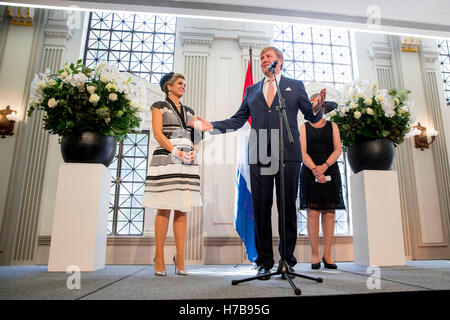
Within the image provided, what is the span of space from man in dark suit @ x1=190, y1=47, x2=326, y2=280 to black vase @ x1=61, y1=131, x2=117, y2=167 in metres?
1.01

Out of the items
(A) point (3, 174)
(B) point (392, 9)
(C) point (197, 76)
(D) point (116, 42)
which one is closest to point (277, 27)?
(C) point (197, 76)

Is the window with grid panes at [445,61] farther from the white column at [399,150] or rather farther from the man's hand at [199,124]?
the man's hand at [199,124]

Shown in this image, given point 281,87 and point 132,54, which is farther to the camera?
point 132,54

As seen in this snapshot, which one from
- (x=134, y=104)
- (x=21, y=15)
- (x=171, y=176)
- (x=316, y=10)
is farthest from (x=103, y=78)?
(x=21, y=15)

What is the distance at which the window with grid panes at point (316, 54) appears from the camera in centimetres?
602

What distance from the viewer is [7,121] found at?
4855mm

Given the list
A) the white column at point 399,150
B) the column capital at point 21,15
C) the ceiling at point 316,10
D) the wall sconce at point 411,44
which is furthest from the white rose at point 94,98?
the wall sconce at point 411,44

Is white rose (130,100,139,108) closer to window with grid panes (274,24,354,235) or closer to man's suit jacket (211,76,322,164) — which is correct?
man's suit jacket (211,76,322,164)

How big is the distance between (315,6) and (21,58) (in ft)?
14.7

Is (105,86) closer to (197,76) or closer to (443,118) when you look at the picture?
(197,76)

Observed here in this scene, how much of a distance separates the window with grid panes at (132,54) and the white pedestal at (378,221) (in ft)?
10.4

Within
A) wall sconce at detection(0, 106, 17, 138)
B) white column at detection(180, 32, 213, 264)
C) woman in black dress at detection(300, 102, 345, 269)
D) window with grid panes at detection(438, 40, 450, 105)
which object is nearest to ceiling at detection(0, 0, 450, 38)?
woman in black dress at detection(300, 102, 345, 269)

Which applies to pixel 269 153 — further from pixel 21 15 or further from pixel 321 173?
pixel 21 15

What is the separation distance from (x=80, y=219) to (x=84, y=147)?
655 millimetres
